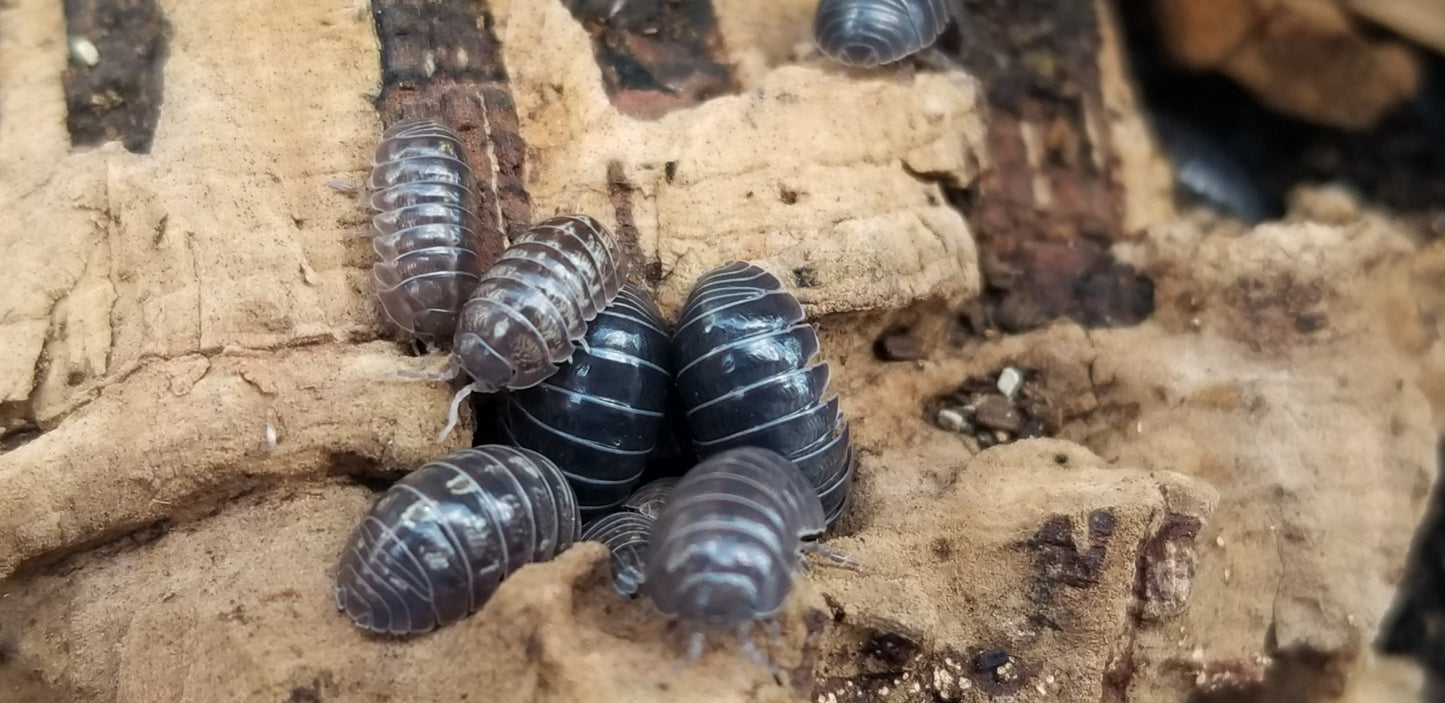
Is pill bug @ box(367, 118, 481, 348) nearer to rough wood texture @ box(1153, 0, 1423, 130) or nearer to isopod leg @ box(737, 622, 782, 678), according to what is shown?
isopod leg @ box(737, 622, 782, 678)

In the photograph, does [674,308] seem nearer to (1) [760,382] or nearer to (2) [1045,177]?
(1) [760,382]

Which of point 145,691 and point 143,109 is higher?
point 143,109

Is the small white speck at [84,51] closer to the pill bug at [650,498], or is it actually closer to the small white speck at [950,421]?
the pill bug at [650,498]

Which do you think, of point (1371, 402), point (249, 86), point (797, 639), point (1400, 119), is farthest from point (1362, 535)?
point (249, 86)

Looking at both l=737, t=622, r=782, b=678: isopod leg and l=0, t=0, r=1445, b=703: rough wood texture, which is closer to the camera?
l=737, t=622, r=782, b=678: isopod leg

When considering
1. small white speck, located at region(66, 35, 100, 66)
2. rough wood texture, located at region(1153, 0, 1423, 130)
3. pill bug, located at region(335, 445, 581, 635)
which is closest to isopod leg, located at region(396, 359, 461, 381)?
pill bug, located at region(335, 445, 581, 635)

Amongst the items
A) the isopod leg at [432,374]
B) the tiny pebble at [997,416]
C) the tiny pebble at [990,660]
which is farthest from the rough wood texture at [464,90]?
the tiny pebble at [990,660]

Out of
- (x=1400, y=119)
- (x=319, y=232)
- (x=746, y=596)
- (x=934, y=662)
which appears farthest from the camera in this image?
(x=1400, y=119)

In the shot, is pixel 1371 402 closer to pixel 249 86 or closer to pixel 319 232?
pixel 319 232
